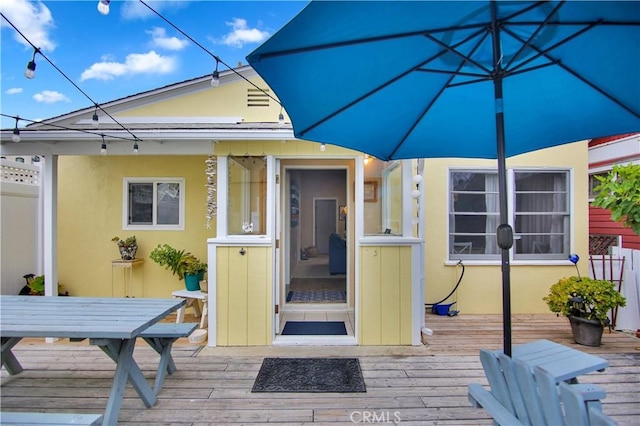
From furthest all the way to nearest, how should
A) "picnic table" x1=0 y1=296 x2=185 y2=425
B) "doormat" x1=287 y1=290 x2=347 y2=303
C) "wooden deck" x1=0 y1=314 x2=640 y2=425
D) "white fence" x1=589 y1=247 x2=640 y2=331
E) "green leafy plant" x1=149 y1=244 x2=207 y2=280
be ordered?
"doormat" x1=287 y1=290 x2=347 y2=303, "green leafy plant" x1=149 y1=244 x2=207 y2=280, "white fence" x1=589 y1=247 x2=640 y2=331, "wooden deck" x1=0 y1=314 x2=640 y2=425, "picnic table" x1=0 y1=296 x2=185 y2=425

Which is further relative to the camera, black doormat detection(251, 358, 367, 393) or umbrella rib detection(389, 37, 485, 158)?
Answer: black doormat detection(251, 358, 367, 393)

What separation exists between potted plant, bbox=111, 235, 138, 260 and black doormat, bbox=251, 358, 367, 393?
286cm

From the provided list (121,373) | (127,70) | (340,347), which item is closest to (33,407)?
(121,373)

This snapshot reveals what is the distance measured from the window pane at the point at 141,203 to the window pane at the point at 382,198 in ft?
11.3

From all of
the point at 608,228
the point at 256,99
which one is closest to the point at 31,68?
the point at 256,99

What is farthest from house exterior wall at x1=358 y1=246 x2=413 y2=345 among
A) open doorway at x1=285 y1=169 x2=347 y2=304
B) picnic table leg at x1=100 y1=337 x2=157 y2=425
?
open doorway at x1=285 y1=169 x2=347 y2=304

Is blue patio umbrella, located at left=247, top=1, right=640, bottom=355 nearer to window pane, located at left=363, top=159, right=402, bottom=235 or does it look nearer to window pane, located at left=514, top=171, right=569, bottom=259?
window pane, located at left=363, top=159, right=402, bottom=235

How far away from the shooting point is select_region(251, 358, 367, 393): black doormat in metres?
2.61

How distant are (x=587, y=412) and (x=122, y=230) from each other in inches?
215

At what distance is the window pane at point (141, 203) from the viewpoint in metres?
4.80

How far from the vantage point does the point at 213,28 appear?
16.7 ft

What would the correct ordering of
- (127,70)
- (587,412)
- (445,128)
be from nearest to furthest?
(587,412) < (445,128) < (127,70)

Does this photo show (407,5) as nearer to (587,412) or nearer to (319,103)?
(319,103)

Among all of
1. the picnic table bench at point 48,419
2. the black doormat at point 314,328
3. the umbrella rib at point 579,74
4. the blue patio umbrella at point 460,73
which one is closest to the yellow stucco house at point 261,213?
the black doormat at point 314,328
